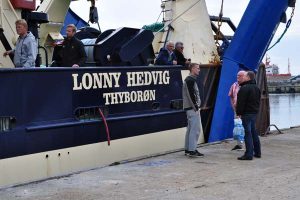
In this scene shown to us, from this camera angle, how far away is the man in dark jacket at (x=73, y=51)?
292 inches

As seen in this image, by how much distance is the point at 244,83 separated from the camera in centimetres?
757

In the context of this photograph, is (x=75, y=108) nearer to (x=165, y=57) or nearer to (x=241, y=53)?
(x=165, y=57)

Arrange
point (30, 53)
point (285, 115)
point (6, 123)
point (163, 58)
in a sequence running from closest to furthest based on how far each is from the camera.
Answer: point (6, 123), point (30, 53), point (163, 58), point (285, 115)

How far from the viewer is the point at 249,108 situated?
24.5ft

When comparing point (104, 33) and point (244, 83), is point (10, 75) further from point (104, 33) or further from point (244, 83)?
point (244, 83)

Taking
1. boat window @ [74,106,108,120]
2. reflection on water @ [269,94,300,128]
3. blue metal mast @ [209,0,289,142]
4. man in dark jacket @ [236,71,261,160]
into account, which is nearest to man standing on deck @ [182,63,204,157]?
man in dark jacket @ [236,71,261,160]

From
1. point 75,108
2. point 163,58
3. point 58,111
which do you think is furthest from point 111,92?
point 163,58

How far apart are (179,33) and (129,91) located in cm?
273

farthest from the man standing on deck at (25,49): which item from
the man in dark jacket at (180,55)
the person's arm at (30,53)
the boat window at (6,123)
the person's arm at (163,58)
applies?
the man in dark jacket at (180,55)

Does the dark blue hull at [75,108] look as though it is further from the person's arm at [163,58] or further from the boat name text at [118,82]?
the person's arm at [163,58]

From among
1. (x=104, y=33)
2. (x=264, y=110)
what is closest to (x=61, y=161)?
(x=104, y=33)

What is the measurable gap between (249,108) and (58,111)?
276 cm

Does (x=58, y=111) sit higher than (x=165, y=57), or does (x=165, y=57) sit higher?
(x=165, y=57)

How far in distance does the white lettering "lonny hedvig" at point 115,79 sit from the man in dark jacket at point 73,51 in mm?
351
